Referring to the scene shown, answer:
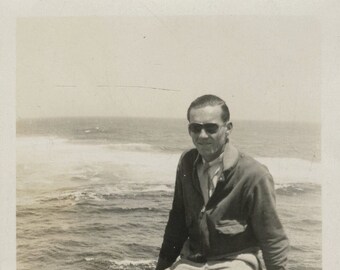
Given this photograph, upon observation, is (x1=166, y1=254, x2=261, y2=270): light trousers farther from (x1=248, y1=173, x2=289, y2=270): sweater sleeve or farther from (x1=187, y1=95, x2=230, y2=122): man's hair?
(x1=187, y1=95, x2=230, y2=122): man's hair

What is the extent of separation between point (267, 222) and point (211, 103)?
0.24 meters

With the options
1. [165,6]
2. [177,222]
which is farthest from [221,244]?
[165,6]

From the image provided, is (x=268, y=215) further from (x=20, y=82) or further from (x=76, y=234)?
(x=20, y=82)

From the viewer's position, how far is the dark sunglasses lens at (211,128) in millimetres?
971

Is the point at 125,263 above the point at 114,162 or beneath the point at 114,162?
beneath

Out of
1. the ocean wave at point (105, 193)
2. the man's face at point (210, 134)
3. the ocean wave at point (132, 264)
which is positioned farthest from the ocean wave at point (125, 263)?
the man's face at point (210, 134)

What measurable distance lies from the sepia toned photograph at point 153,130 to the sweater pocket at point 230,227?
4 cm

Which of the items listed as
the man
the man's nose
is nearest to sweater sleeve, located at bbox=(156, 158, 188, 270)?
the man

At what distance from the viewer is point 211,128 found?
972 millimetres

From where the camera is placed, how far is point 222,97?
1014 millimetres

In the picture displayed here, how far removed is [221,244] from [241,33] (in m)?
0.40

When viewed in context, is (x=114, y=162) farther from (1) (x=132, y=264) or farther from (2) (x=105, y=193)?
(1) (x=132, y=264)

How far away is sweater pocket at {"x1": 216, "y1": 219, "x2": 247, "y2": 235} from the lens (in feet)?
3.16

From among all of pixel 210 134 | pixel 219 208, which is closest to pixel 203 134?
pixel 210 134
